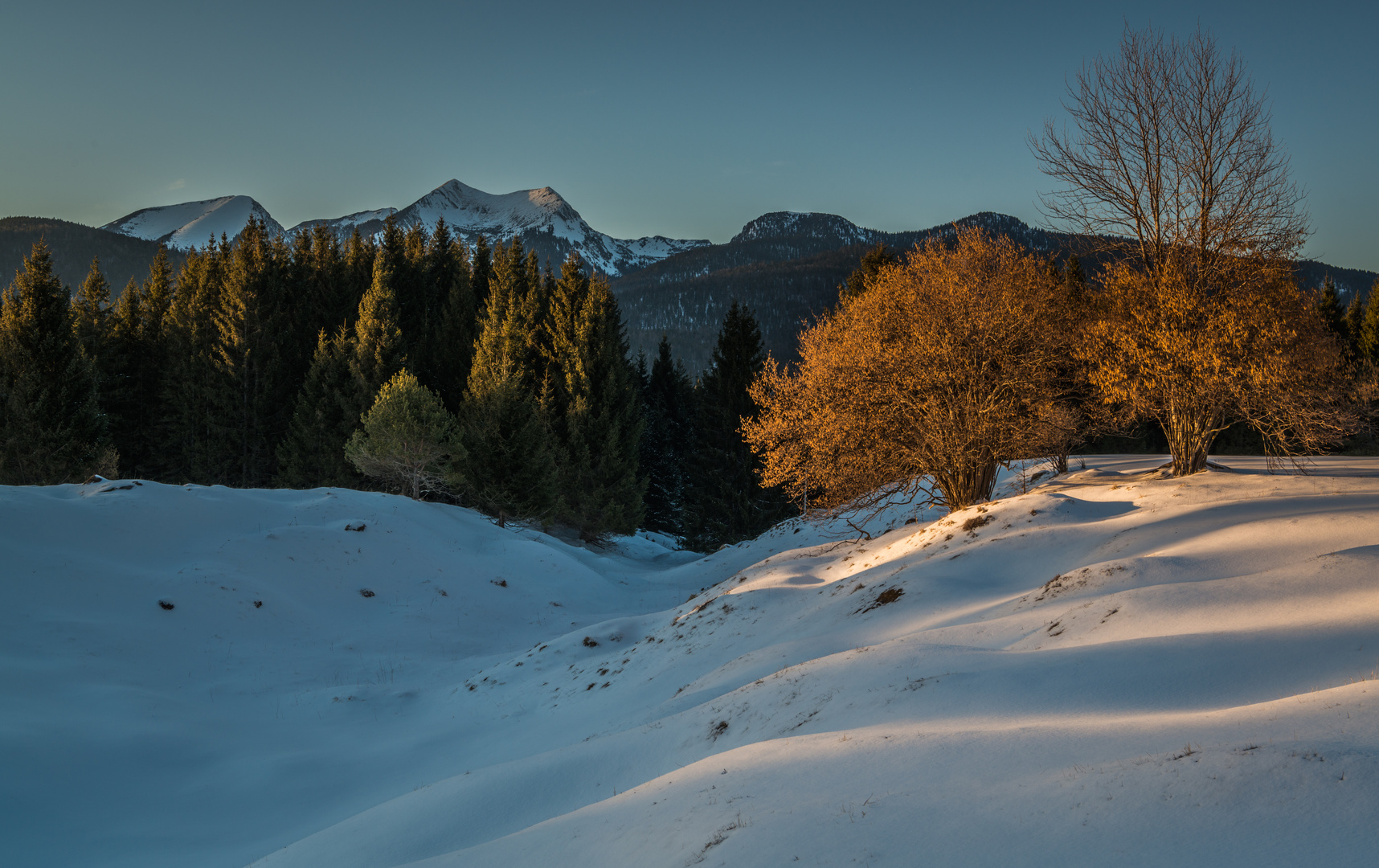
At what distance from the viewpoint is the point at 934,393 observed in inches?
602

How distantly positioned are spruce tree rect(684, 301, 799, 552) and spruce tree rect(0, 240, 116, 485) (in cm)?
2534

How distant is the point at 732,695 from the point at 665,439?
38.7 m

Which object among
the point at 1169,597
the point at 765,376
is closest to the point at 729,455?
the point at 765,376

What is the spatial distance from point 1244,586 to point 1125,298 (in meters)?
11.0

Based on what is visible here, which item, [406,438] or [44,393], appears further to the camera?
[44,393]

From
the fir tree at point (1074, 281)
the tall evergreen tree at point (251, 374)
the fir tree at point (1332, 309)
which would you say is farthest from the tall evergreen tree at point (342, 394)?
the fir tree at point (1332, 309)

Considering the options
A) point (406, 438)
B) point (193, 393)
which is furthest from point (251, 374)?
point (406, 438)

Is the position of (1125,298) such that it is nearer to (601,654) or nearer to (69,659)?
(601,654)

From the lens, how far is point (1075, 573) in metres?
8.02

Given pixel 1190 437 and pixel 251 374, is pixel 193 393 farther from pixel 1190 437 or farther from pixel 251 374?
pixel 1190 437

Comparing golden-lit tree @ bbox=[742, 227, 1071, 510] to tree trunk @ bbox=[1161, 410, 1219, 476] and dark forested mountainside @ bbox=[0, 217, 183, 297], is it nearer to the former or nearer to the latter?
tree trunk @ bbox=[1161, 410, 1219, 476]

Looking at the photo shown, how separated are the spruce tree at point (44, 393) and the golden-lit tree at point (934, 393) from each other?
29.2m

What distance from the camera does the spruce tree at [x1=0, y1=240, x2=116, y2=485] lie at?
28359 millimetres

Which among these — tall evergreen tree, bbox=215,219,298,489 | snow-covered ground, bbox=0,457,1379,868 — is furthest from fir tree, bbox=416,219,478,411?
snow-covered ground, bbox=0,457,1379,868
